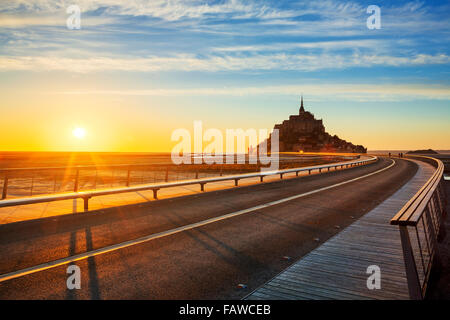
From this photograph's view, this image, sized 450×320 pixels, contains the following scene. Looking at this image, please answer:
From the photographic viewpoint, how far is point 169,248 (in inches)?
278

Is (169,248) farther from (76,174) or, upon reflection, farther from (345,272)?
(76,174)

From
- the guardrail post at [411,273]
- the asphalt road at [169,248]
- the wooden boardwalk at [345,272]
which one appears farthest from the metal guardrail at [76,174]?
the guardrail post at [411,273]

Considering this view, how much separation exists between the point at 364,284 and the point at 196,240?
360 centimetres

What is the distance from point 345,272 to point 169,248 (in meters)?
3.28

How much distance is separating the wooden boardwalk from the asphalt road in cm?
29

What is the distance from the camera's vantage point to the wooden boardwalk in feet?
16.1

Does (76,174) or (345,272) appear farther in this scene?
(76,174)

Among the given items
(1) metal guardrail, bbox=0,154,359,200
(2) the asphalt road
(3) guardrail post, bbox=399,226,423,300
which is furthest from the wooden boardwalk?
(1) metal guardrail, bbox=0,154,359,200

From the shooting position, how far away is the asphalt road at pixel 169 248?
500 centimetres

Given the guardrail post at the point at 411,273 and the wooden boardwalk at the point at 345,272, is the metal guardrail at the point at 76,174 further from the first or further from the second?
the guardrail post at the point at 411,273

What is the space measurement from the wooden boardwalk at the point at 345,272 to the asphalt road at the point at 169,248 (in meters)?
0.29

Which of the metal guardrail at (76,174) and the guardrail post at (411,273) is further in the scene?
the metal guardrail at (76,174)

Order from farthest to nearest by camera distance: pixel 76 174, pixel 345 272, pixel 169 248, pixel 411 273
→ pixel 76 174 < pixel 169 248 < pixel 345 272 < pixel 411 273

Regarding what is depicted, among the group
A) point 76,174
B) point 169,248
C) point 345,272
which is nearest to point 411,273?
point 345,272
